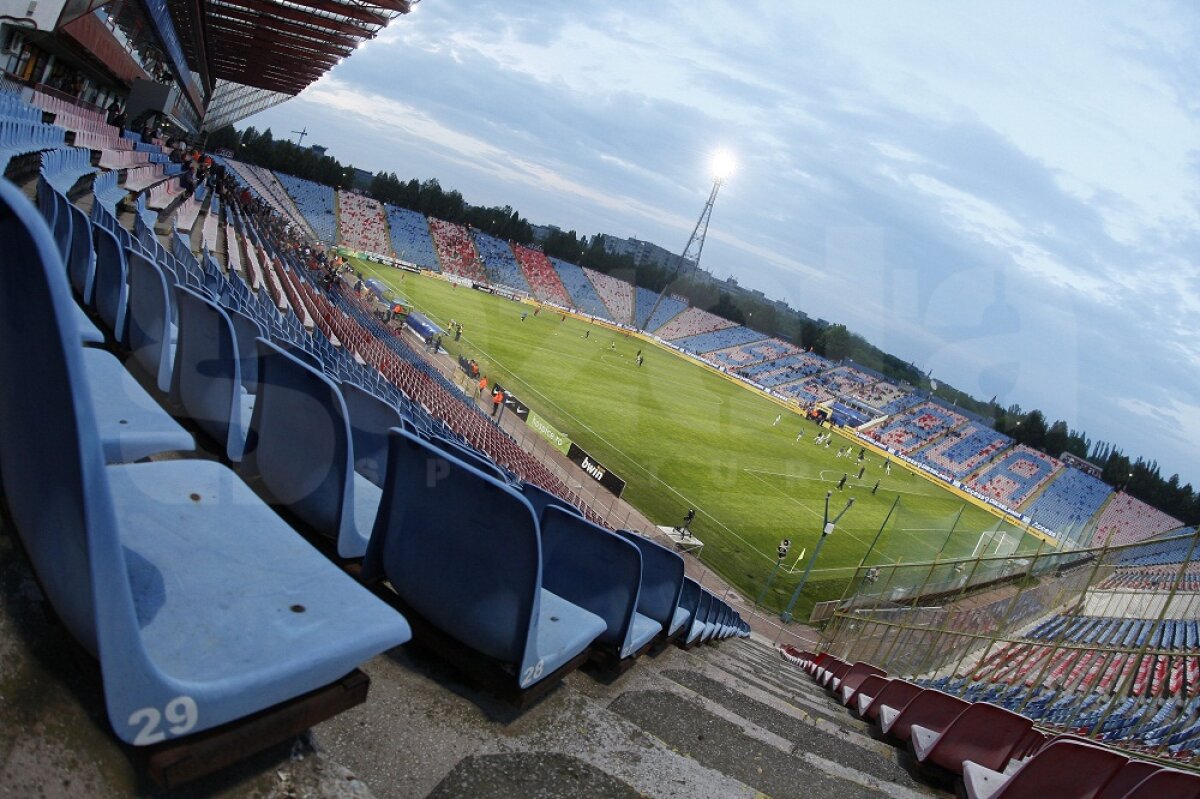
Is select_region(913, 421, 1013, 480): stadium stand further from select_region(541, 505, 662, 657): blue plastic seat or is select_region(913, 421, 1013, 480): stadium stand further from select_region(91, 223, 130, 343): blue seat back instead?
select_region(91, 223, 130, 343): blue seat back

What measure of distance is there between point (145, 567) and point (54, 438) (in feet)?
1.47

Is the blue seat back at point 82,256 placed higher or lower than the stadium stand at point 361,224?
higher

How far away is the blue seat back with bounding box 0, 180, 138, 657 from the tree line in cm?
6435

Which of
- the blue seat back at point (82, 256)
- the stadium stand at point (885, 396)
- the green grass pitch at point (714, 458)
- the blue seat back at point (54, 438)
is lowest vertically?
the green grass pitch at point (714, 458)

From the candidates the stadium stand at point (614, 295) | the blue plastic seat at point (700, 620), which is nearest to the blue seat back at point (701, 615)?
the blue plastic seat at point (700, 620)

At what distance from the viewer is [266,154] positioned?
73562 millimetres

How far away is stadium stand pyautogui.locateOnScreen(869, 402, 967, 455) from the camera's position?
5669cm

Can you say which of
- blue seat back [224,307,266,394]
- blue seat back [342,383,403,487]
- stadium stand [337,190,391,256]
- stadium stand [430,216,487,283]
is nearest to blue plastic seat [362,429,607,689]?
blue seat back [342,383,403,487]

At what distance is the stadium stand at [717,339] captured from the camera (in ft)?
236

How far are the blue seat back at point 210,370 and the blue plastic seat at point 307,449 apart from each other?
7 cm

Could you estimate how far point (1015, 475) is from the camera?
55219mm

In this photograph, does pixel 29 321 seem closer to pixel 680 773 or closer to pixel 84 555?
pixel 84 555

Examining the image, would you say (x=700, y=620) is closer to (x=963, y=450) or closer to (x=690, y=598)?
Answer: (x=690, y=598)

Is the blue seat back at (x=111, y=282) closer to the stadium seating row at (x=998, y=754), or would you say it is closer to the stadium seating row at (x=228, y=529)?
the stadium seating row at (x=228, y=529)
